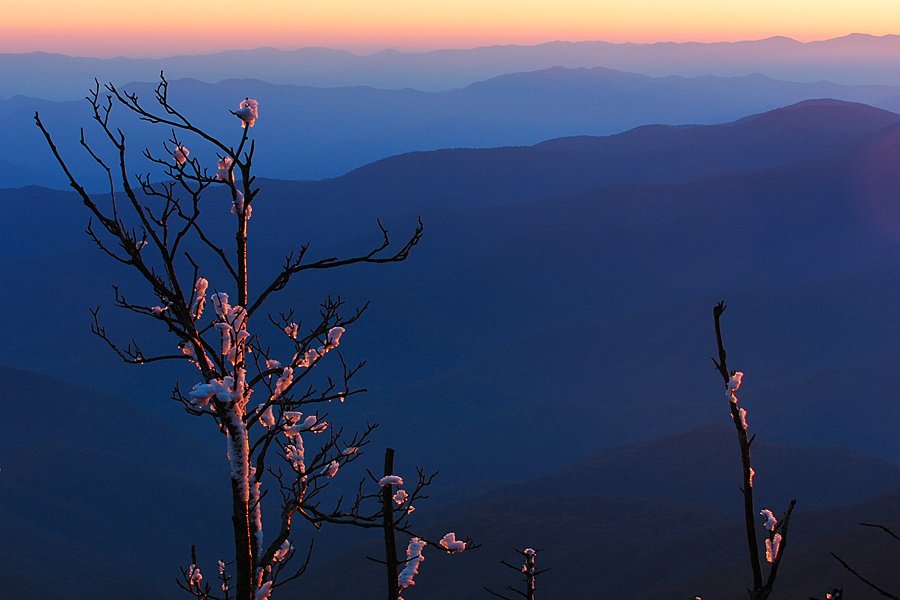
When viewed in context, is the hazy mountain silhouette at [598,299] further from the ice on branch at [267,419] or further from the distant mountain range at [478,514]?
the ice on branch at [267,419]

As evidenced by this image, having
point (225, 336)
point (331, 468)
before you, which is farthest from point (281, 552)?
point (225, 336)

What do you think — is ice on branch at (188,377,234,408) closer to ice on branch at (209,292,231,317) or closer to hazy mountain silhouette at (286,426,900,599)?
ice on branch at (209,292,231,317)

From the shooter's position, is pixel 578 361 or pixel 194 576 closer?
pixel 194 576

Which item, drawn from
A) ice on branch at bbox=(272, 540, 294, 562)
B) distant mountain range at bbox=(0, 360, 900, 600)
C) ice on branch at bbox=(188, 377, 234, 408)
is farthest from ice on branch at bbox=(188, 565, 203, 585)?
distant mountain range at bbox=(0, 360, 900, 600)

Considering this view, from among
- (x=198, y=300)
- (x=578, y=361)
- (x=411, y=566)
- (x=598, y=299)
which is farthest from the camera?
(x=598, y=299)

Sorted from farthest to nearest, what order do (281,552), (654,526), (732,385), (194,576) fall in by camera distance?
1. (654,526)
2. (281,552)
3. (194,576)
4. (732,385)

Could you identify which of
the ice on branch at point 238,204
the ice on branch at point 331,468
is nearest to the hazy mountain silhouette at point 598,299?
the ice on branch at point 331,468

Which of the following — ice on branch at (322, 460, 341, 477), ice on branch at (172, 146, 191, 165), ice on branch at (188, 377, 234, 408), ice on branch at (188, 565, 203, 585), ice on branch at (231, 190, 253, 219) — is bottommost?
ice on branch at (188, 565, 203, 585)

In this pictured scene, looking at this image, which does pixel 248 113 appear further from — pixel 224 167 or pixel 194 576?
pixel 194 576

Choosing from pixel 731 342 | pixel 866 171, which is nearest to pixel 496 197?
pixel 866 171

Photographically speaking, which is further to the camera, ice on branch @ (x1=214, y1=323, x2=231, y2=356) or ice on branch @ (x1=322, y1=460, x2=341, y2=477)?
ice on branch @ (x1=322, y1=460, x2=341, y2=477)

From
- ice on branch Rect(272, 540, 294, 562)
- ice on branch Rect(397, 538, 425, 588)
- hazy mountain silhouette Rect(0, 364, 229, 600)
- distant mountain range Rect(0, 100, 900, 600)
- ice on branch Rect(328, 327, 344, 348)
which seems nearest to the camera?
ice on branch Rect(397, 538, 425, 588)

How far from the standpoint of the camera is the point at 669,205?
13875 centimetres

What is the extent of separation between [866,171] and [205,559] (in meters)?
121
